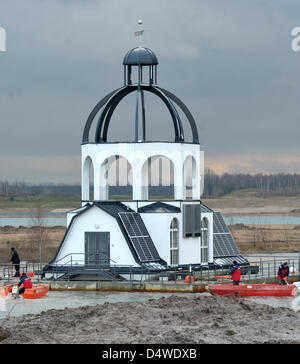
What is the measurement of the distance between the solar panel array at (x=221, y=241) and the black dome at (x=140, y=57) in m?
9.78

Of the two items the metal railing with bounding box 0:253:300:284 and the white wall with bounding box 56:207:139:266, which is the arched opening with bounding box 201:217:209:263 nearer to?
the metal railing with bounding box 0:253:300:284

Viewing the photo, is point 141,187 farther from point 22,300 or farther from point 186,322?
point 186,322

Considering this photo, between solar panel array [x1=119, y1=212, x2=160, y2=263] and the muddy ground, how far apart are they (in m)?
9.02

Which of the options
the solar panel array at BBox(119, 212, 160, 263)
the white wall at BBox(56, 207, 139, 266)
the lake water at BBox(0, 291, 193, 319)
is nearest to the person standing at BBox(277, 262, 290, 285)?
the lake water at BBox(0, 291, 193, 319)

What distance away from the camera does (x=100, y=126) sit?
181ft

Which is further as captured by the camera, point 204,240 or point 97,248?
point 204,240

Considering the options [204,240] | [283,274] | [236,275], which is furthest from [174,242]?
[283,274]

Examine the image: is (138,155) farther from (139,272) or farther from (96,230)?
(139,272)

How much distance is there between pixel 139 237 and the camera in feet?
172

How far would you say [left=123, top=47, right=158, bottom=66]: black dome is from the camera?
54750mm

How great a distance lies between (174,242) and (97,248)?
390 cm
